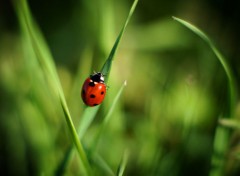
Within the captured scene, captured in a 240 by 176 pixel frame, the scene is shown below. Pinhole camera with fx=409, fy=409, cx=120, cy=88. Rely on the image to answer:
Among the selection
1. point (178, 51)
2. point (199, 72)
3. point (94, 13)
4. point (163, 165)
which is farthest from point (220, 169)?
point (94, 13)

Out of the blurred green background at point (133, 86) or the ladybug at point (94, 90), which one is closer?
the ladybug at point (94, 90)

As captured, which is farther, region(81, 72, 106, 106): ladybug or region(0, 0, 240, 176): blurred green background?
region(0, 0, 240, 176): blurred green background

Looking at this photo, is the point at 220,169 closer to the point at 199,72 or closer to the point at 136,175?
the point at 136,175

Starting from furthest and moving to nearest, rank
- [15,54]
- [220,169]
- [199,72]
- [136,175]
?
[15,54]
[199,72]
[136,175]
[220,169]

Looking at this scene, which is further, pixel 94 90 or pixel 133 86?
pixel 133 86
